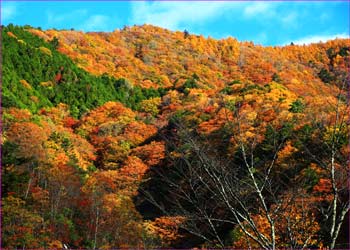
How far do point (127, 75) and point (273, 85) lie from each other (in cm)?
2795

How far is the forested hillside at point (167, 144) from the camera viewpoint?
4617 mm

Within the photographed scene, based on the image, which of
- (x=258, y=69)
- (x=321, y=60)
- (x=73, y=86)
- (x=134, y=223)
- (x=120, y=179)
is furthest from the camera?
(x=321, y=60)

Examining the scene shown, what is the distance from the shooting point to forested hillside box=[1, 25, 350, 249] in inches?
182

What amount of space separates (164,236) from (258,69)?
54.7 m

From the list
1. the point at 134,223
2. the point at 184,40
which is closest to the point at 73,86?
the point at 134,223

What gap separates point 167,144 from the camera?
4758mm

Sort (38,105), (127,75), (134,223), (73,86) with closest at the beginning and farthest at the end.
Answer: (134,223) → (38,105) → (73,86) → (127,75)

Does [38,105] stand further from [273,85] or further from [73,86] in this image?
[273,85]

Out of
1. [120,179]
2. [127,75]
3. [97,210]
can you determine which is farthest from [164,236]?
[127,75]

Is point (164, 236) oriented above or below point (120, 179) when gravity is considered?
below

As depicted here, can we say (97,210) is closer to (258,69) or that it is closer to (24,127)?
(24,127)

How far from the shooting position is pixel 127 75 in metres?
67.4

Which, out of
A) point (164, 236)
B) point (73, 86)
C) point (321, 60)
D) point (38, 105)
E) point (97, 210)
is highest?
point (321, 60)

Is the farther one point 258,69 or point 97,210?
point 258,69
